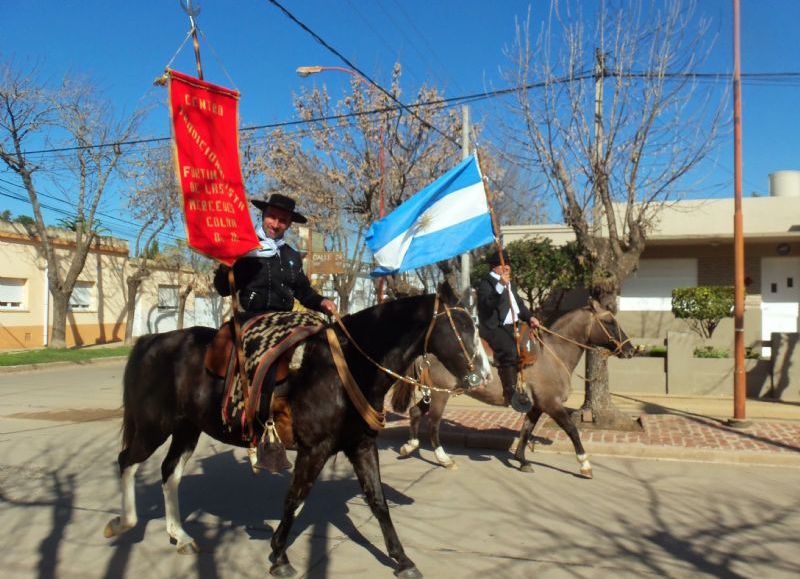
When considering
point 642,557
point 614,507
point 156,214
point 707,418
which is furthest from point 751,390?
point 156,214

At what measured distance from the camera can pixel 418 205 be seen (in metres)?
6.90

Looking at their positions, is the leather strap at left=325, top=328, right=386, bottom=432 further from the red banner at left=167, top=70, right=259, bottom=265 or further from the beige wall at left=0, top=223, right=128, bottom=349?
the beige wall at left=0, top=223, right=128, bottom=349

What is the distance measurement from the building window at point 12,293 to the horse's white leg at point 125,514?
81.3 ft

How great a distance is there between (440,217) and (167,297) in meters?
32.4

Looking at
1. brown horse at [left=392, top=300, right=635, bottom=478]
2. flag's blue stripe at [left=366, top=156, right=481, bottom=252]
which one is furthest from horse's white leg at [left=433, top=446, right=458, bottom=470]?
flag's blue stripe at [left=366, top=156, right=481, bottom=252]

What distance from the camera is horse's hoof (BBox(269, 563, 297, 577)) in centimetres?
462

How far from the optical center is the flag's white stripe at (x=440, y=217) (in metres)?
6.70

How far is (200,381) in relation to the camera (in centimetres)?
518

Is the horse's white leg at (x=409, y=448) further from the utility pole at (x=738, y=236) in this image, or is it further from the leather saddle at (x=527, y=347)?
the utility pole at (x=738, y=236)

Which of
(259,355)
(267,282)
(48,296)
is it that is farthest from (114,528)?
(48,296)

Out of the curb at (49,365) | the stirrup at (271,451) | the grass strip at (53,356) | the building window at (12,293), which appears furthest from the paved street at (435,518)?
the building window at (12,293)

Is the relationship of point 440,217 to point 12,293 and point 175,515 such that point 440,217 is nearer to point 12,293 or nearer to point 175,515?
point 175,515

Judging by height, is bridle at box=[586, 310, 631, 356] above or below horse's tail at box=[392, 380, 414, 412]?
above

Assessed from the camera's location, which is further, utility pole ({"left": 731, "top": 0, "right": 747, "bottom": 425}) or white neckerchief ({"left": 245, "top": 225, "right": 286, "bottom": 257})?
utility pole ({"left": 731, "top": 0, "right": 747, "bottom": 425})
